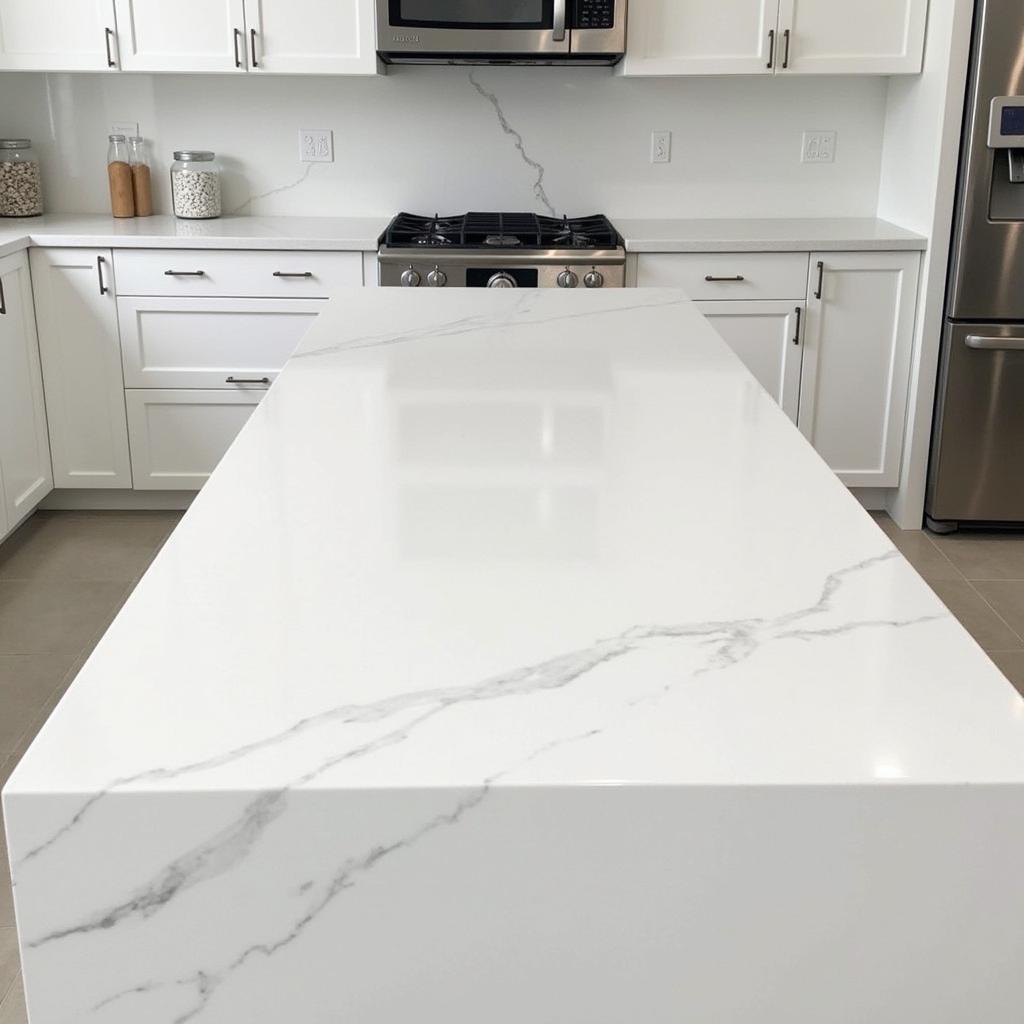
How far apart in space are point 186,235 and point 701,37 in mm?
1615

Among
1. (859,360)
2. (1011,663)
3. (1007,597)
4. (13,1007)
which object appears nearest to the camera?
(13,1007)

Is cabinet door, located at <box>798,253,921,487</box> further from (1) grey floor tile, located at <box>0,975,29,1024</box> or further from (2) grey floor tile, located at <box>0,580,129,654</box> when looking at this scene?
(1) grey floor tile, located at <box>0,975,29,1024</box>

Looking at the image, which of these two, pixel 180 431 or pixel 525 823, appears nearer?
pixel 525 823

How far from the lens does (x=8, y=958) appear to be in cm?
192

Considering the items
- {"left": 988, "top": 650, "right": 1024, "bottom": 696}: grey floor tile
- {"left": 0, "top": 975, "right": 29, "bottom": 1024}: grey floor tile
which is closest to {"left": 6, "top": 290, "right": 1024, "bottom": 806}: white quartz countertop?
{"left": 0, "top": 975, "right": 29, "bottom": 1024}: grey floor tile

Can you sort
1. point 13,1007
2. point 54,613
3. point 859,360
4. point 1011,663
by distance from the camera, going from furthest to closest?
point 859,360 < point 54,613 < point 1011,663 < point 13,1007

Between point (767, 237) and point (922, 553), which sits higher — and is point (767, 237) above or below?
above

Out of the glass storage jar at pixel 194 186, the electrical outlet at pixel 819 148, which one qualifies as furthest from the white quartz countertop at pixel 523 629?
the electrical outlet at pixel 819 148

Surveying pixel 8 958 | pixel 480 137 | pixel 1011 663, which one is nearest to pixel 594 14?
pixel 480 137

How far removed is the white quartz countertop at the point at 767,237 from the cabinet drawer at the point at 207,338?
102 cm

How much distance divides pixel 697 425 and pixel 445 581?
24.4 inches

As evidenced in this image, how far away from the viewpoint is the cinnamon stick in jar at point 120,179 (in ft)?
12.8

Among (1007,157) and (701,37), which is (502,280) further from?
(1007,157)

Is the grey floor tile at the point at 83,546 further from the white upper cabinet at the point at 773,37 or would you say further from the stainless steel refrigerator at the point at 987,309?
the stainless steel refrigerator at the point at 987,309
